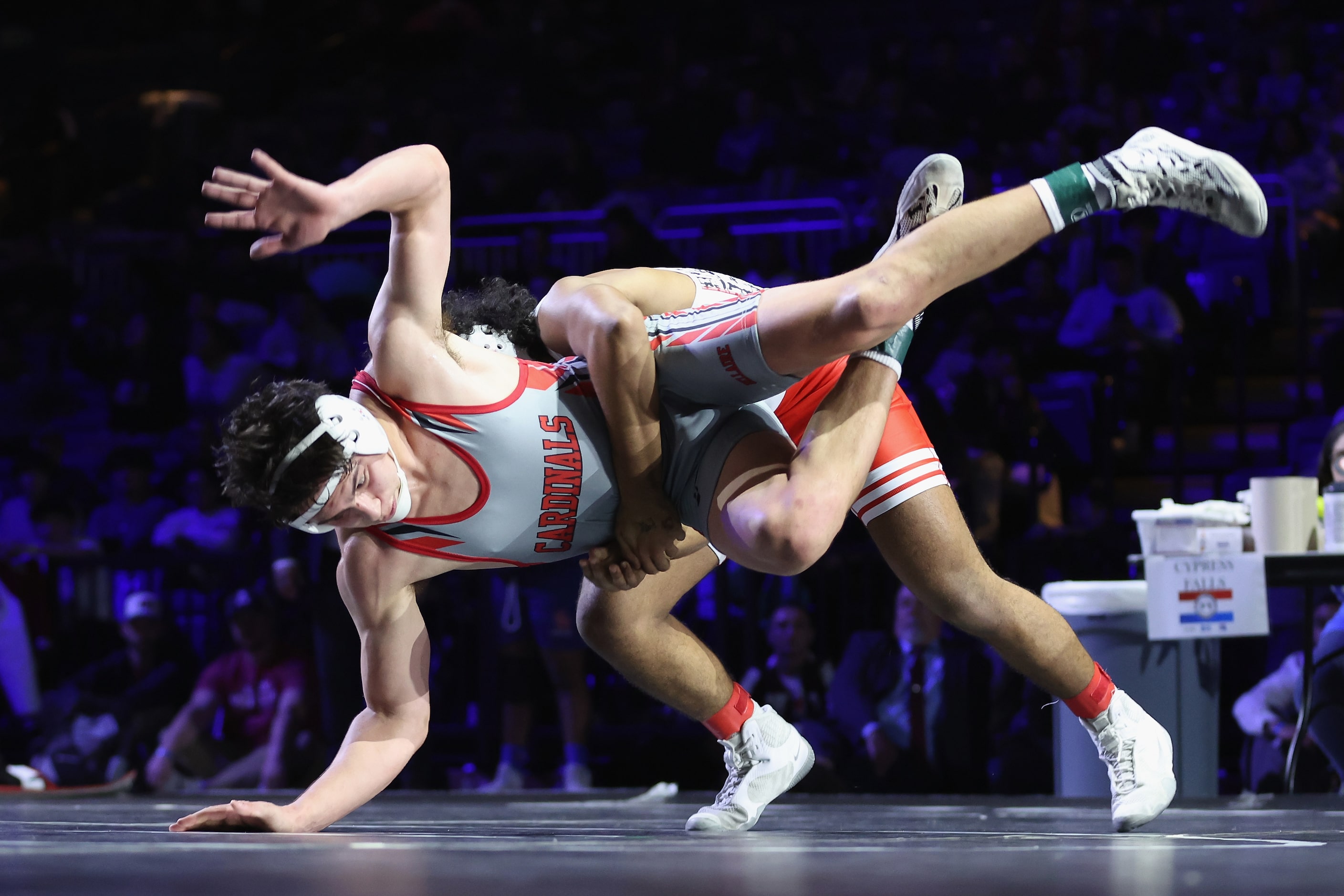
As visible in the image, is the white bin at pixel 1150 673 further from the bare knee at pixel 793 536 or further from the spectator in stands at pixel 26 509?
the spectator in stands at pixel 26 509

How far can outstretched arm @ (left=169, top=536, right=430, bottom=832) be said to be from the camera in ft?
8.17

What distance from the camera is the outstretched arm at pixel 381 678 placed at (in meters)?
2.49

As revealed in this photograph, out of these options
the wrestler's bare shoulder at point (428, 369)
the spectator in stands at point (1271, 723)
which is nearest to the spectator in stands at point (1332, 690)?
the spectator in stands at point (1271, 723)

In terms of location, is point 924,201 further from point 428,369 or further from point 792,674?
point 792,674

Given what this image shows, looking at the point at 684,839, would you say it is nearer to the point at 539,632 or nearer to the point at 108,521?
the point at 539,632

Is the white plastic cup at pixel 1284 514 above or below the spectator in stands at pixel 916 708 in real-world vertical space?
above

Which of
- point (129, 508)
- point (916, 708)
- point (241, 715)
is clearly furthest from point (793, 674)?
point (129, 508)

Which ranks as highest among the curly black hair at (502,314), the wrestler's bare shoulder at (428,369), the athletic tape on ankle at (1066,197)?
the athletic tape on ankle at (1066,197)

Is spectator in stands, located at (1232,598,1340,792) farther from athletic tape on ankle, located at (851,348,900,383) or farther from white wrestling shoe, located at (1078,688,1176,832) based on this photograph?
athletic tape on ankle, located at (851,348,900,383)

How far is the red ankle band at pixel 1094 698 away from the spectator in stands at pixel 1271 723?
189cm

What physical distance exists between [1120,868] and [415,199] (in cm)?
147

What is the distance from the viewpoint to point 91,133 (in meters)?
10.3

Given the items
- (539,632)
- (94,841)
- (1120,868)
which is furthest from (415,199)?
(539,632)

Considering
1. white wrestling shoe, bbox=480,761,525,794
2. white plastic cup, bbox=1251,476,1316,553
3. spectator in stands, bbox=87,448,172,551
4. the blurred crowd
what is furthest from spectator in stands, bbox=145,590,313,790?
white plastic cup, bbox=1251,476,1316,553
